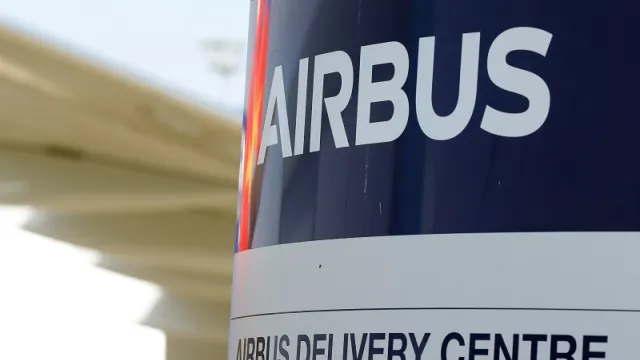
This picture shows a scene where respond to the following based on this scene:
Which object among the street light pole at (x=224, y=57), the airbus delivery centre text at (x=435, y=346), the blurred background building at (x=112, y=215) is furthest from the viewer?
the street light pole at (x=224, y=57)

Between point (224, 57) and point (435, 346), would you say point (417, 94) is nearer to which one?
point (435, 346)

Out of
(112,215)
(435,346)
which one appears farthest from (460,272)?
(112,215)

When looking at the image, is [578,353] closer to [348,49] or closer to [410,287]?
[410,287]

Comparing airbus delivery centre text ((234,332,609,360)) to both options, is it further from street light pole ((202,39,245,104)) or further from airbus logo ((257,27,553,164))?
street light pole ((202,39,245,104))

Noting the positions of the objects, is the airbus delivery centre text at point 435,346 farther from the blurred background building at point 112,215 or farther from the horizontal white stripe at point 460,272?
the blurred background building at point 112,215

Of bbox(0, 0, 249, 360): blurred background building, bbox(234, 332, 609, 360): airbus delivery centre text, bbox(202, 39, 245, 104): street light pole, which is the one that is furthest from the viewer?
bbox(202, 39, 245, 104): street light pole

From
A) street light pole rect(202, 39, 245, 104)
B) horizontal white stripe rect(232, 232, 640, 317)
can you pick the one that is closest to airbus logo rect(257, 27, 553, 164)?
horizontal white stripe rect(232, 232, 640, 317)

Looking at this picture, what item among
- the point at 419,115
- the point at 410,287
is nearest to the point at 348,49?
the point at 419,115

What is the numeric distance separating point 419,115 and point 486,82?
0.19ft

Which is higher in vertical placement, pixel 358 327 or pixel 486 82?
pixel 486 82

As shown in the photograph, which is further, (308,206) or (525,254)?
(308,206)

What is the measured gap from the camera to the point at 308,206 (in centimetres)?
96

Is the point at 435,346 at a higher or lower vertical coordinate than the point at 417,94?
lower

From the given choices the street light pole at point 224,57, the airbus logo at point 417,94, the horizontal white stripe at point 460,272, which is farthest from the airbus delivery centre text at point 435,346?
the street light pole at point 224,57
